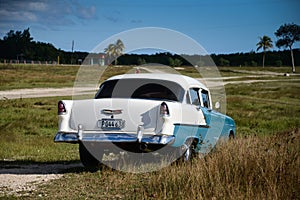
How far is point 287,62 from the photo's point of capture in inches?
6791

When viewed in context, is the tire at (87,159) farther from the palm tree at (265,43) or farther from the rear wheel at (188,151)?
the palm tree at (265,43)

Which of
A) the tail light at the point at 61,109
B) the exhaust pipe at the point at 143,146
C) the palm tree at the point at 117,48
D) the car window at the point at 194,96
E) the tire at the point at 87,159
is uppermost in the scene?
the palm tree at the point at 117,48

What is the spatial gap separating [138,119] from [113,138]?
52cm

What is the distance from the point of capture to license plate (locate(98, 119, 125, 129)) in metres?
8.64

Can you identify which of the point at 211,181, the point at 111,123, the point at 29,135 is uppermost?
the point at 111,123

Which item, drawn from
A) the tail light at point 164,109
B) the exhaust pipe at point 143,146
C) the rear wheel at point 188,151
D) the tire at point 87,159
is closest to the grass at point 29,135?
the tire at point 87,159

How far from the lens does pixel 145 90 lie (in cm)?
964

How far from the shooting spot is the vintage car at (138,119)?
8.47 m

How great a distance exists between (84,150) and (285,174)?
4118 mm

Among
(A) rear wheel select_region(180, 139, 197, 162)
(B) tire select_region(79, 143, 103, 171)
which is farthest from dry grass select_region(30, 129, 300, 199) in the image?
(B) tire select_region(79, 143, 103, 171)

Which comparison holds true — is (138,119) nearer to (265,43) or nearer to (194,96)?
(194,96)

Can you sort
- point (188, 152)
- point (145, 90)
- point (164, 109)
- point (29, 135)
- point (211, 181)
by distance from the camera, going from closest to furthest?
1. point (211, 181)
2. point (164, 109)
3. point (188, 152)
4. point (145, 90)
5. point (29, 135)

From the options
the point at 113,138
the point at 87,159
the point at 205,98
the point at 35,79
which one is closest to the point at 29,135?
the point at 87,159

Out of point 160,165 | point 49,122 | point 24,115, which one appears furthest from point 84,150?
point 24,115
